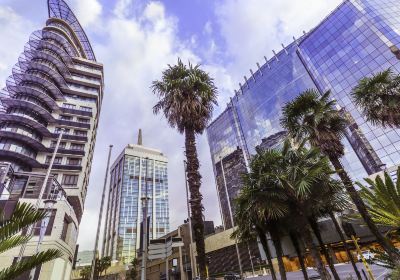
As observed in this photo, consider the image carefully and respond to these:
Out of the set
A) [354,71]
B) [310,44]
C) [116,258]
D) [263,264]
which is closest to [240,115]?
[310,44]

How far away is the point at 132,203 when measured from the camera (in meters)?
126

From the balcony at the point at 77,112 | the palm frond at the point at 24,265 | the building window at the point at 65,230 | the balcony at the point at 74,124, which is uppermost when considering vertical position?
the balcony at the point at 77,112

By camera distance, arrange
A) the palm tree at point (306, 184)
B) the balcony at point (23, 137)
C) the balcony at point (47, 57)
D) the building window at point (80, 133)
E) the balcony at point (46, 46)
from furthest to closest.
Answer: the balcony at point (46, 46) → the building window at point (80, 133) → the balcony at point (47, 57) → the balcony at point (23, 137) → the palm tree at point (306, 184)

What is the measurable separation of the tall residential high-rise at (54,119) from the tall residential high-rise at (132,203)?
49.9 meters

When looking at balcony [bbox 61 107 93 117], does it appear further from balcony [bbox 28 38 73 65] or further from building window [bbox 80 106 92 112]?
balcony [bbox 28 38 73 65]

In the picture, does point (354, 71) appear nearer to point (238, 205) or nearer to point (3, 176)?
point (238, 205)

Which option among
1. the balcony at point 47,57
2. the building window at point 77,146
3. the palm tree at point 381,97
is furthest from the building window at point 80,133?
the palm tree at point 381,97

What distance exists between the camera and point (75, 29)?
76.9 metres

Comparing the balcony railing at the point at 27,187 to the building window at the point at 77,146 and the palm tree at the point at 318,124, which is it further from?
the palm tree at the point at 318,124

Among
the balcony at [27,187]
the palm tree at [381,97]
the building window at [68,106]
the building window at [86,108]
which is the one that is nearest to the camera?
the palm tree at [381,97]

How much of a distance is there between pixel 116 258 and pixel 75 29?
9846 cm

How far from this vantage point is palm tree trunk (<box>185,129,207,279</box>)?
10.2m

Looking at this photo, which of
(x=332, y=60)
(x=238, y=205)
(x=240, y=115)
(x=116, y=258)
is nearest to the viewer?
(x=238, y=205)

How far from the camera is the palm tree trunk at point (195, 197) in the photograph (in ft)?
33.6
